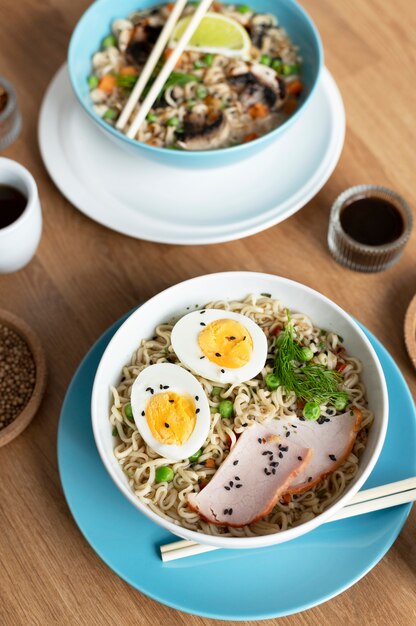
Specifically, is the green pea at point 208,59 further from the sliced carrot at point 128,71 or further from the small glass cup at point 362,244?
the small glass cup at point 362,244

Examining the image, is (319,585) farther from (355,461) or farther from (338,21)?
(338,21)

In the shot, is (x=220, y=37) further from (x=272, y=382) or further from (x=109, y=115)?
(x=272, y=382)

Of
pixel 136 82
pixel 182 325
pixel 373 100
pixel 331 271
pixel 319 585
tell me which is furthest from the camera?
pixel 373 100

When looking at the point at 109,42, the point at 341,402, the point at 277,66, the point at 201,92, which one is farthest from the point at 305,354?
the point at 109,42

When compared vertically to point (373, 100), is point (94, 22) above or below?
below

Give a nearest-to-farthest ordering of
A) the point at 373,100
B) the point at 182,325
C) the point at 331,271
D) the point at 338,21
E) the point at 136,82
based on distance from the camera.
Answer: the point at 182,325, the point at 331,271, the point at 136,82, the point at 373,100, the point at 338,21

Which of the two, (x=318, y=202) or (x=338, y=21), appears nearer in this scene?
(x=318, y=202)

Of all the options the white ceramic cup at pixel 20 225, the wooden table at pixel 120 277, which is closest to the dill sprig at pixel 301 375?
the wooden table at pixel 120 277

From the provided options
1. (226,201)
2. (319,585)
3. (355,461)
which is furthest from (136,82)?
(319,585)
